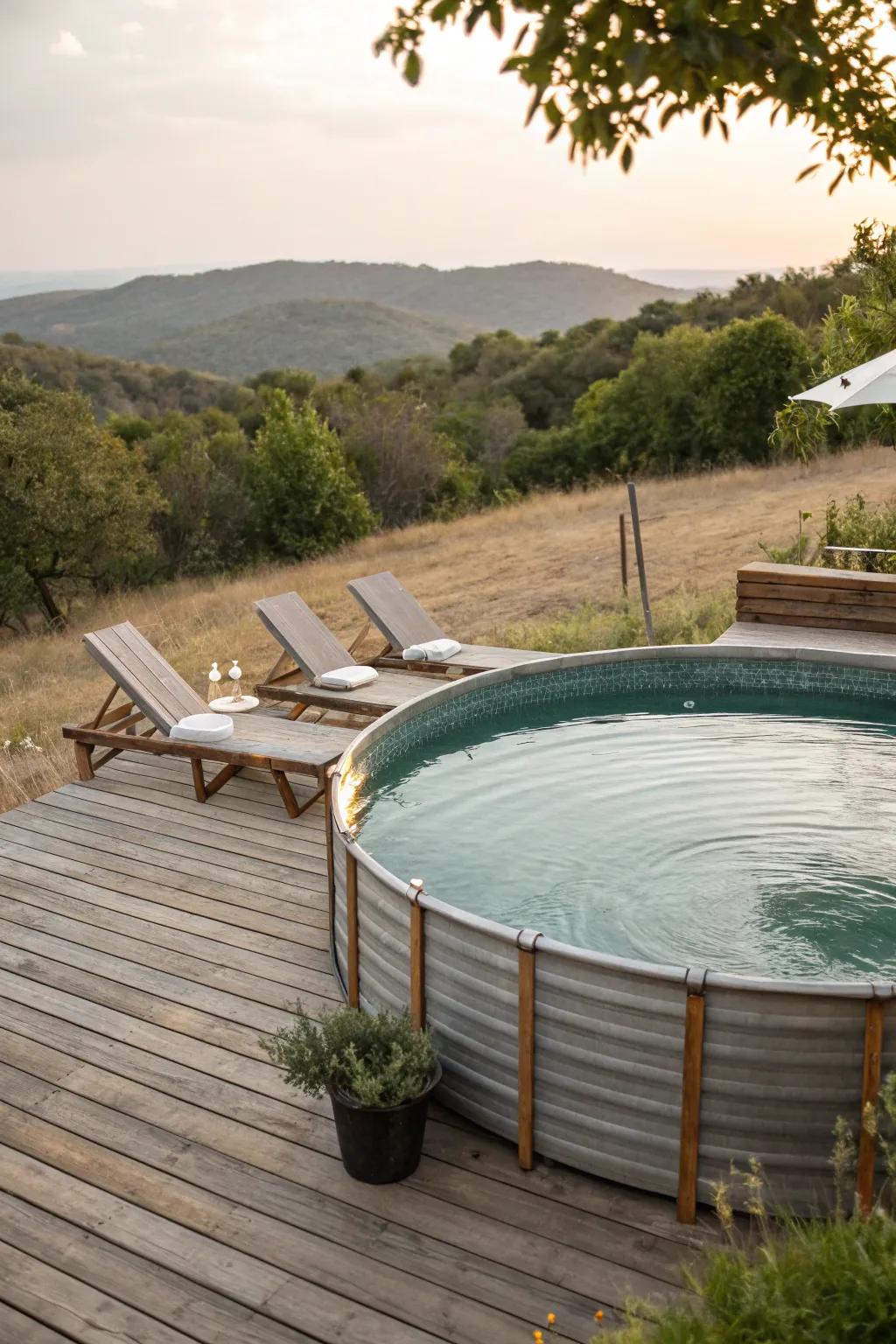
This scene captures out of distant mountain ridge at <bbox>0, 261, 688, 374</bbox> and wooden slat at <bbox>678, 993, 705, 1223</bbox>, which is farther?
distant mountain ridge at <bbox>0, 261, 688, 374</bbox>

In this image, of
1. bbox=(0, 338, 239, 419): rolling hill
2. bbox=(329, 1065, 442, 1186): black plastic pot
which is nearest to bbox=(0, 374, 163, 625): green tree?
bbox=(329, 1065, 442, 1186): black plastic pot

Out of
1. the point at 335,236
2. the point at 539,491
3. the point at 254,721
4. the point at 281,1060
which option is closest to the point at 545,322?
the point at 335,236

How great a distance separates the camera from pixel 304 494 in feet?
76.8

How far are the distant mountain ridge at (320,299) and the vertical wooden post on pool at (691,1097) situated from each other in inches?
1882

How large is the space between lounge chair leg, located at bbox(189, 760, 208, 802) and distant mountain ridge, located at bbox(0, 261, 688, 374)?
44907 millimetres

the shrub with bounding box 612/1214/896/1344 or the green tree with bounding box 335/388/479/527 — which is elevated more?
the shrub with bounding box 612/1214/896/1344

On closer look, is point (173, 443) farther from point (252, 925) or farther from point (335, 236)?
point (335, 236)

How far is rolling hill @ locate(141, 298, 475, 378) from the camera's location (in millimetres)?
54094

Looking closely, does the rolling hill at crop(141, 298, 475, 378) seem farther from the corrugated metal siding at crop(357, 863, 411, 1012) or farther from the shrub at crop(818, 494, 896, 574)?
the corrugated metal siding at crop(357, 863, 411, 1012)

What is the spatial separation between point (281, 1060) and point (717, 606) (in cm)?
774

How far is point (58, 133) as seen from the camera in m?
23.9

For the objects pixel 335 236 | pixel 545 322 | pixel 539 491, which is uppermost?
pixel 335 236

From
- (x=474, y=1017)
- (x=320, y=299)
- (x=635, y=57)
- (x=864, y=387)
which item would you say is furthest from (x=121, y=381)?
(x=635, y=57)

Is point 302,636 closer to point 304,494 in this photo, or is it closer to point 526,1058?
point 526,1058
